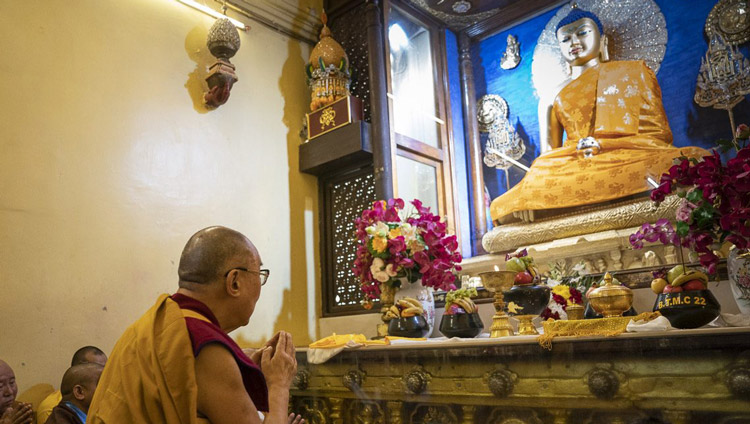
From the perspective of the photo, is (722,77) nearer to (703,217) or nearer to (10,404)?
(703,217)

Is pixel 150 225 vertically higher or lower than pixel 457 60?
lower

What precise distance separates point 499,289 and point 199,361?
180 cm

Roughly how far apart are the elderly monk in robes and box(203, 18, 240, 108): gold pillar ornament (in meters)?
2.67

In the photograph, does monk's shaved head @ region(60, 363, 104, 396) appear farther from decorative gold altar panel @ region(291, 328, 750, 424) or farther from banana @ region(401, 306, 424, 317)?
banana @ region(401, 306, 424, 317)

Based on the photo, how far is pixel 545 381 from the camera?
2.45m

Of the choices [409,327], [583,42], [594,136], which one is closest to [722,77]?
[594,136]

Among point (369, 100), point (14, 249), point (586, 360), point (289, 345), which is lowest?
point (586, 360)

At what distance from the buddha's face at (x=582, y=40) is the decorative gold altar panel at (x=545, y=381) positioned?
3.31 meters

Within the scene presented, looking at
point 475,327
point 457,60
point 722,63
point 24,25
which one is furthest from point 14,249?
point 722,63

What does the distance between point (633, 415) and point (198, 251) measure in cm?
173

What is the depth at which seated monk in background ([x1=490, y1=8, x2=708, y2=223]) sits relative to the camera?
4012mm

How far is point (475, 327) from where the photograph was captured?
313 cm

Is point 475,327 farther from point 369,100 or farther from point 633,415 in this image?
point 369,100

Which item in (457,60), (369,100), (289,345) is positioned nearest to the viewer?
(289,345)
